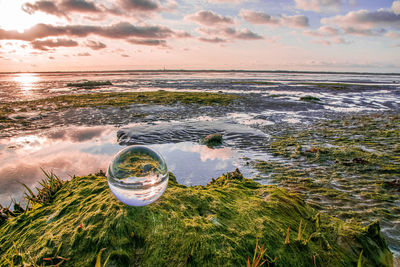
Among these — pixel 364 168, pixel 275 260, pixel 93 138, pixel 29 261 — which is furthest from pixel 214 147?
pixel 29 261

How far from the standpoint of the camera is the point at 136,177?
2.10 meters

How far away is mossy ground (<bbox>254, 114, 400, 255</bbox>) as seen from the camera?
3632 mm

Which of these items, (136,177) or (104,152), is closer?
(136,177)

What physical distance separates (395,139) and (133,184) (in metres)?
9.54

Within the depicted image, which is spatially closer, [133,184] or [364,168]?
[133,184]

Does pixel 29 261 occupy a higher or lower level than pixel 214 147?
higher

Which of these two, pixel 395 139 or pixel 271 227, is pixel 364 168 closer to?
pixel 395 139

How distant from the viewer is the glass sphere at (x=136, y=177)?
2055 millimetres

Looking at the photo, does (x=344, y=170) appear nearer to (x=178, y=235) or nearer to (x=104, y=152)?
(x=178, y=235)

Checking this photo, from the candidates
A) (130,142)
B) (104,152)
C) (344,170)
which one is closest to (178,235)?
(344,170)

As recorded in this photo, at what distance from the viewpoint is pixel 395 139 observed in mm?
7645

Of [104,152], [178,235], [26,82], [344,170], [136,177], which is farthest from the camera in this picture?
[26,82]

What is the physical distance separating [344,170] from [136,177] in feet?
17.2

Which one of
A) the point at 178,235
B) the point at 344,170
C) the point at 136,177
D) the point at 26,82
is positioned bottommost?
the point at 26,82
